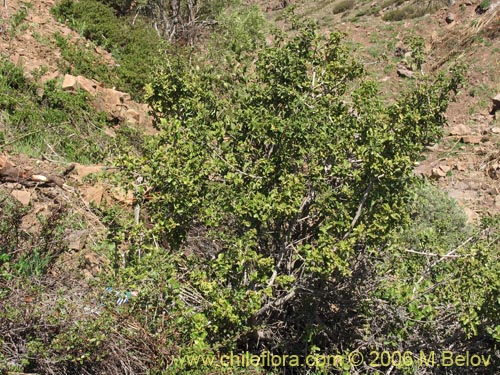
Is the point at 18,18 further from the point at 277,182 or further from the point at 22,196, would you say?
the point at 277,182

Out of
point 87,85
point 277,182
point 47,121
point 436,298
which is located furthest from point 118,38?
point 436,298

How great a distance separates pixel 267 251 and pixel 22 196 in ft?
9.45

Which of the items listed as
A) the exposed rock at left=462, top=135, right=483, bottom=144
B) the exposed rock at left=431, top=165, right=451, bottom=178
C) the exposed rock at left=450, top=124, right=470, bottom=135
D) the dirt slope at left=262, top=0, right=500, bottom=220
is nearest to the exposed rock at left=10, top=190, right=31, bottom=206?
the dirt slope at left=262, top=0, right=500, bottom=220

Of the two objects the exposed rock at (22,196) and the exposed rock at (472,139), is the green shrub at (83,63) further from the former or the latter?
the exposed rock at (472,139)

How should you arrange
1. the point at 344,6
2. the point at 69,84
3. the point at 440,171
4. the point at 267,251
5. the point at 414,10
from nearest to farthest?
the point at 267,251
the point at 69,84
the point at 440,171
the point at 414,10
the point at 344,6

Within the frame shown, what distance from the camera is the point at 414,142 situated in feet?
13.9

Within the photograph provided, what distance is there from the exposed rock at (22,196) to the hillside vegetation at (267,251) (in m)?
0.15

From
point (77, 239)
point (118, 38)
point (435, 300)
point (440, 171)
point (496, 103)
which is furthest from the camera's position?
point (496, 103)

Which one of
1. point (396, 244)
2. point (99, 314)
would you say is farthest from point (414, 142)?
point (99, 314)

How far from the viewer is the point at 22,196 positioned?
5.76 m

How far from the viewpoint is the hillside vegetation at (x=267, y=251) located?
3844 mm

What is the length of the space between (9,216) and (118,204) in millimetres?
1590

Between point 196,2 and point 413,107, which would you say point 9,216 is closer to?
point 413,107

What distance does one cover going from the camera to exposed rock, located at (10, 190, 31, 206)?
224 inches
